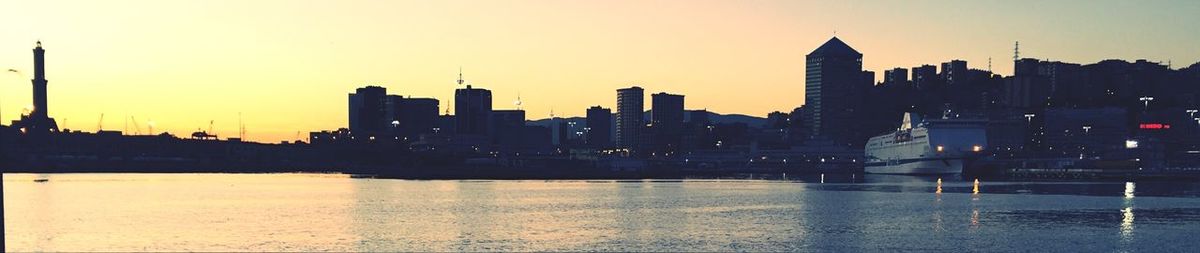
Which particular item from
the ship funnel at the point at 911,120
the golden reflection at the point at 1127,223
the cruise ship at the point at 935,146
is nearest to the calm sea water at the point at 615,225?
the golden reflection at the point at 1127,223

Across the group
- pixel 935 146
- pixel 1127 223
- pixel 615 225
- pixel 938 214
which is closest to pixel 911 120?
pixel 935 146

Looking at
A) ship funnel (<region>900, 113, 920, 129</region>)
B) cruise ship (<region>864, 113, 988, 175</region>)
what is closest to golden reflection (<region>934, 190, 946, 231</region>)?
cruise ship (<region>864, 113, 988, 175</region>)

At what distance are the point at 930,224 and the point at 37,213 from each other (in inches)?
1873

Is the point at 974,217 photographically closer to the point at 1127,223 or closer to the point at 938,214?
the point at 938,214

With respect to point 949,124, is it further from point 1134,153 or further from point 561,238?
point 561,238

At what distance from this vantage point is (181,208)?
6319 cm

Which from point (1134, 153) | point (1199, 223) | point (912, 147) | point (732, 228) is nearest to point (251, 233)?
point (732, 228)

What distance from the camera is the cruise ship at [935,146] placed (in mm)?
157750

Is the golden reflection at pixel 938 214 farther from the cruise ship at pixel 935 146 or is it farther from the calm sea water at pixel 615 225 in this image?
the cruise ship at pixel 935 146

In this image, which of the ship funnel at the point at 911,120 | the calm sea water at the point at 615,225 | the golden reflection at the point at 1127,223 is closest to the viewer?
the calm sea water at the point at 615,225

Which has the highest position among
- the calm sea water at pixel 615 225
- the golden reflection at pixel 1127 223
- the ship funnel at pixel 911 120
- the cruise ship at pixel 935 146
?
the ship funnel at pixel 911 120

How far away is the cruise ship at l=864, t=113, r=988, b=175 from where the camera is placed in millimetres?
157750

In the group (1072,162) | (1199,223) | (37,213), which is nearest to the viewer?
(1199,223)

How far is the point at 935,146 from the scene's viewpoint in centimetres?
15838
